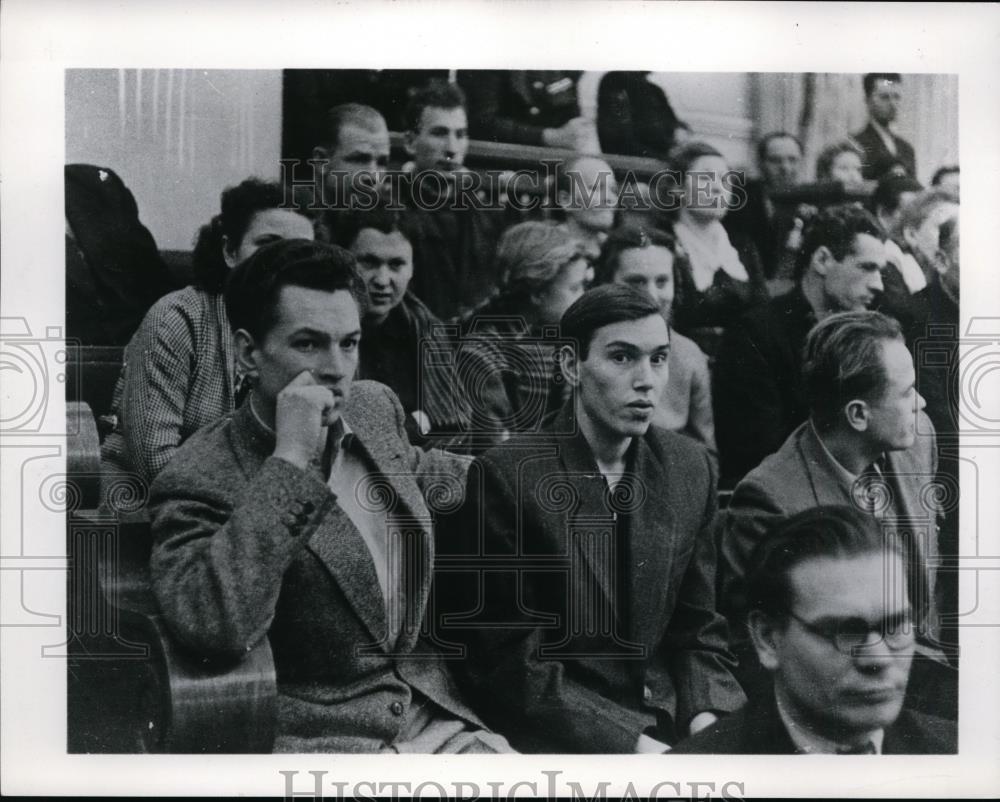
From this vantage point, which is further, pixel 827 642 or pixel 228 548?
A: pixel 827 642

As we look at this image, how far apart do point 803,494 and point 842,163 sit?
4.00 feet

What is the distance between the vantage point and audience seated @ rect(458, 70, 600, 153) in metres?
3.86

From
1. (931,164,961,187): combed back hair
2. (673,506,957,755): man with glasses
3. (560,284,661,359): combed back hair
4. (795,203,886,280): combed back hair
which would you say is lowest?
(673,506,957,755): man with glasses

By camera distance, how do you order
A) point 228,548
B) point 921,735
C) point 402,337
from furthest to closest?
point 921,735, point 402,337, point 228,548

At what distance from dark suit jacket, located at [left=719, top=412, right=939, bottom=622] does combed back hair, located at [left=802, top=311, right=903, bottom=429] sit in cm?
12

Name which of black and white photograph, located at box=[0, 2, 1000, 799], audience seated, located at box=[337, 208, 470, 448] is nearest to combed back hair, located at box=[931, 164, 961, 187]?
black and white photograph, located at box=[0, 2, 1000, 799]

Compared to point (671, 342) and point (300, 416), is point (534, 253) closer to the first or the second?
point (671, 342)

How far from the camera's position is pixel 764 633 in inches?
154

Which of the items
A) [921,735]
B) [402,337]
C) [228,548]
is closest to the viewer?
[228,548]

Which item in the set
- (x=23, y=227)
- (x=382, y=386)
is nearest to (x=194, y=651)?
(x=382, y=386)

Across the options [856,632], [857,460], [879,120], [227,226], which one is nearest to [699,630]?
[856,632]

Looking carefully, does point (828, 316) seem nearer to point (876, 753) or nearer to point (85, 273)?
point (876, 753)

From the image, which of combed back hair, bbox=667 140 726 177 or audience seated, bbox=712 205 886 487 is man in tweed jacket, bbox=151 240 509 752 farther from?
combed back hair, bbox=667 140 726 177

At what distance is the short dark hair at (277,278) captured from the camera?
382 centimetres
